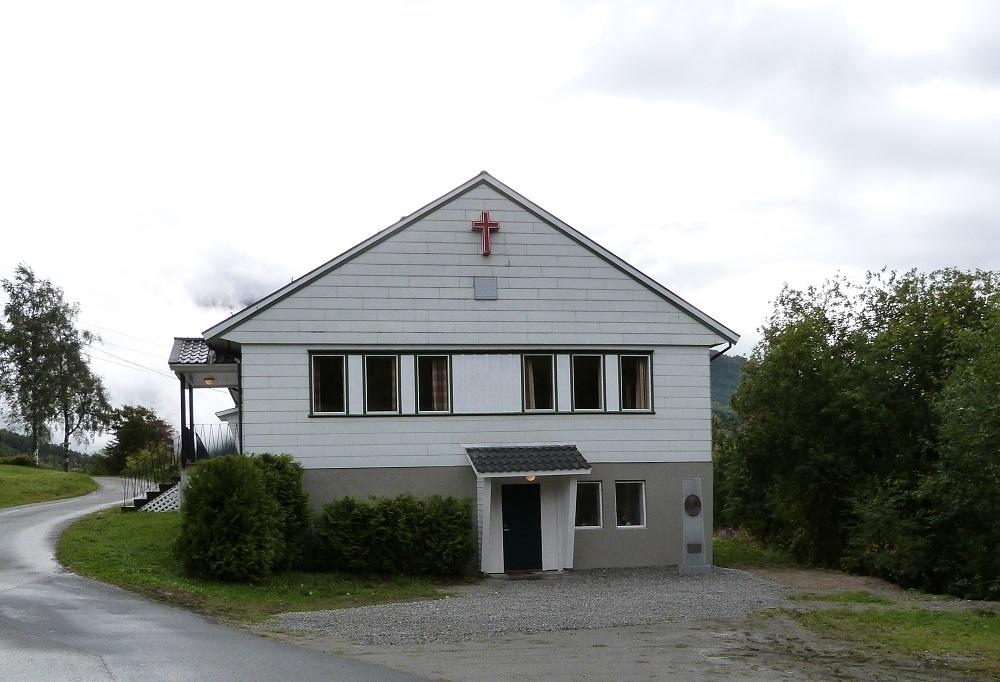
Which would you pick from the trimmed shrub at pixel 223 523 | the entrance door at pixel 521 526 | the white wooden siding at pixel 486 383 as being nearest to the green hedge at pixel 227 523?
the trimmed shrub at pixel 223 523

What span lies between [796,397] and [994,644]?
1365 cm

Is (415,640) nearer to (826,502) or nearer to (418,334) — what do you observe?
(418,334)

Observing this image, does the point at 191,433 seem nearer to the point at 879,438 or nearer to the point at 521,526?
the point at 521,526

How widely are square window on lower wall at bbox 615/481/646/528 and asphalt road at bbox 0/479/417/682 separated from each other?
37.6ft

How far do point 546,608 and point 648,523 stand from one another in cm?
757

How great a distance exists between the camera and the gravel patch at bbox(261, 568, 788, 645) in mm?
15352

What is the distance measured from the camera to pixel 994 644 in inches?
585

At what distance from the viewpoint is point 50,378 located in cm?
6200

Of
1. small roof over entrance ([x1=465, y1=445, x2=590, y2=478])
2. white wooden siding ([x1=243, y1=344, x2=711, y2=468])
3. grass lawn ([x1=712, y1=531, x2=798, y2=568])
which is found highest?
white wooden siding ([x1=243, y1=344, x2=711, y2=468])

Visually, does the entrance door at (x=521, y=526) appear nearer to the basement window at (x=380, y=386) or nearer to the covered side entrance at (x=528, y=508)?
the covered side entrance at (x=528, y=508)

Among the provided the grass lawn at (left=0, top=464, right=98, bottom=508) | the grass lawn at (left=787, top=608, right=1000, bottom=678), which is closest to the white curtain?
the grass lawn at (left=787, top=608, right=1000, bottom=678)

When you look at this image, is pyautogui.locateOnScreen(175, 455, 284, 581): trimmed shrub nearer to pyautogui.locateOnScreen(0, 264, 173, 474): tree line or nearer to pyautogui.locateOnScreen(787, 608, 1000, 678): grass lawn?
pyautogui.locateOnScreen(787, 608, 1000, 678): grass lawn

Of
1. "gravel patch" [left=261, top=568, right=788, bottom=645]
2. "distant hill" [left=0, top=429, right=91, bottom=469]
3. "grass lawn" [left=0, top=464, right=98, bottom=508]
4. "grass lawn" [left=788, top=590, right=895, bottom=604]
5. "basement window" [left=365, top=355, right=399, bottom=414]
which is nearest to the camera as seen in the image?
"gravel patch" [left=261, top=568, right=788, bottom=645]

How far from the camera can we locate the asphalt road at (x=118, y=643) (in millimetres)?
11055
